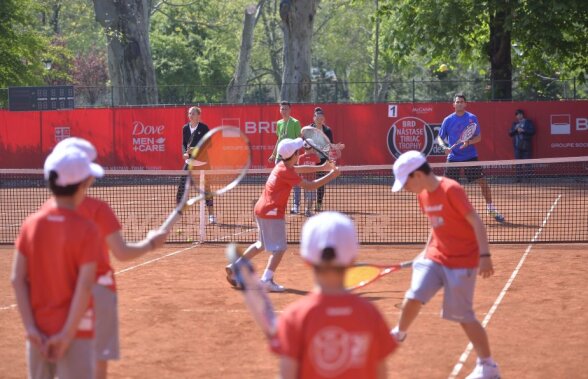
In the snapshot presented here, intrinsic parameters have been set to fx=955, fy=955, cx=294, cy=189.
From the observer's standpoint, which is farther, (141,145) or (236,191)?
(141,145)

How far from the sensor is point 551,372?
7.37 meters

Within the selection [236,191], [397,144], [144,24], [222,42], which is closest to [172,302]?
[236,191]

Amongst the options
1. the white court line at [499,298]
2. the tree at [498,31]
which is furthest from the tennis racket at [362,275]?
the tree at [498,31]

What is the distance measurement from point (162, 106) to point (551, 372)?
75.3ft

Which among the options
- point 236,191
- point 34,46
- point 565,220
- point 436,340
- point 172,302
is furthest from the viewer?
point 34,46

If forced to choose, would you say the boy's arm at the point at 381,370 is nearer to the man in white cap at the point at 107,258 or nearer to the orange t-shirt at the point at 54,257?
the orange t-shirt at the point at 54,257

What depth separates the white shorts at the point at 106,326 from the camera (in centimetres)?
580

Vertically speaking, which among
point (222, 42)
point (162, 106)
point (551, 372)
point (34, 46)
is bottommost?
point (551, 372)

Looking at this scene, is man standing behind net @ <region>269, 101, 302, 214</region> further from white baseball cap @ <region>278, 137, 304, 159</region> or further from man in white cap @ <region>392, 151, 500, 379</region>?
man in white cap @ <region>392, 151, 500, 379</region>

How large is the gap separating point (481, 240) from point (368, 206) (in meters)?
12.6

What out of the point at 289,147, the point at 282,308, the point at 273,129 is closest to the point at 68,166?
the point at 282,308

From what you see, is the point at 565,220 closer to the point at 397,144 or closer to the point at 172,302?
the point at 172,302

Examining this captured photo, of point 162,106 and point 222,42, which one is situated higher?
point 222,42

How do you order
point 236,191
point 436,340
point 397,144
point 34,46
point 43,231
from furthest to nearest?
point 34,46 → point 397,144 → point 236,191 → point 436,340 → point 43,231
